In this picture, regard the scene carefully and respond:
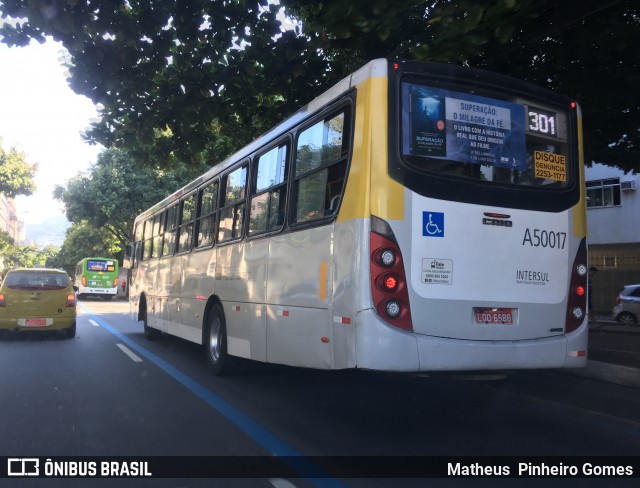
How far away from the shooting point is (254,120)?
12.1 metres

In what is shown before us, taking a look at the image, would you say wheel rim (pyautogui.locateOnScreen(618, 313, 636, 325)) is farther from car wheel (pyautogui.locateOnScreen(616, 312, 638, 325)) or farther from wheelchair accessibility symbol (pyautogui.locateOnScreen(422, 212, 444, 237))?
wheelchair accessibility symbol (pyautogui.locateOnScreen(422, 212, 444, 237))

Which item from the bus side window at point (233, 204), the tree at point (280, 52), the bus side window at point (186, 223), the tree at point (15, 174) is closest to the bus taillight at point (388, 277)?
the tree at point (280, 52)

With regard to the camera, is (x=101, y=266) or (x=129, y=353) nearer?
(x=129, y=353)

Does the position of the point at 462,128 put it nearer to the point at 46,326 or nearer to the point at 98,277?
the point at 46,326

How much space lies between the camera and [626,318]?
17.1 meters

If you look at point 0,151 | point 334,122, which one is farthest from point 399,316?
point 0,151

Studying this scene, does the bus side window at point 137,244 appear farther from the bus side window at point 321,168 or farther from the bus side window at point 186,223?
the bus side window at point 321,168

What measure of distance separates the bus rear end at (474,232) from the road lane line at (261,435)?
0.89 metres

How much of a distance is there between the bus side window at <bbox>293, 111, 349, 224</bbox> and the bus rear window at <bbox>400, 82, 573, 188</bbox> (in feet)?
2.02

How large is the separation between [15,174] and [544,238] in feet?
133

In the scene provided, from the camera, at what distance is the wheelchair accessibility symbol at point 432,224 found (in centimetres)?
465

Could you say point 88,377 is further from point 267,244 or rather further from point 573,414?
point 573,414

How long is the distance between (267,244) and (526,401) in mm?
3532

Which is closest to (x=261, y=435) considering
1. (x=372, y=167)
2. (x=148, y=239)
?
(x=372, y=167)
